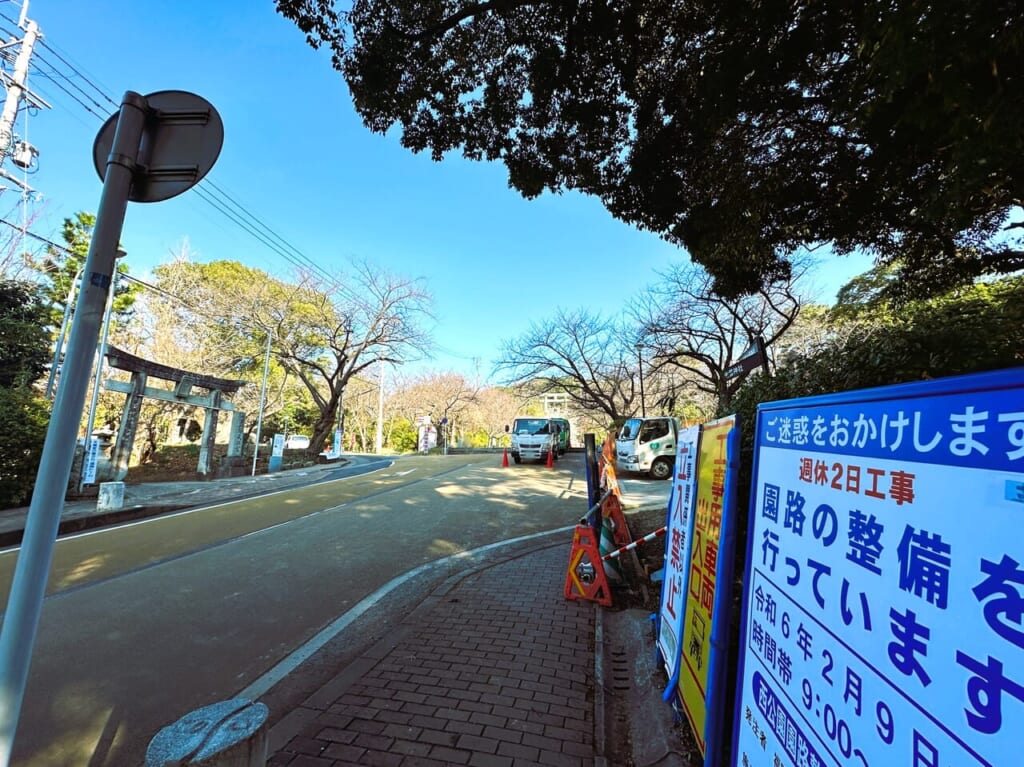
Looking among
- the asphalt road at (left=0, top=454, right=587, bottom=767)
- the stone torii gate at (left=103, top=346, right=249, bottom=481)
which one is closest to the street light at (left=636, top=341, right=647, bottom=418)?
the asphalt road at (left=0, top=454, right=587, bottom=767)

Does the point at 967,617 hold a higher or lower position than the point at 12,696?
higher

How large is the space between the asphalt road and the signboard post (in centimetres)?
Result: 351

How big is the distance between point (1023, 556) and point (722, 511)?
1493 mm

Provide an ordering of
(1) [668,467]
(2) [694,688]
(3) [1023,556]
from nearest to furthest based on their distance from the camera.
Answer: (3) [1023,556], (2) [694,688], (1) [668,467]

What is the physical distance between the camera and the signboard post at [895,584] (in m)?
0.94

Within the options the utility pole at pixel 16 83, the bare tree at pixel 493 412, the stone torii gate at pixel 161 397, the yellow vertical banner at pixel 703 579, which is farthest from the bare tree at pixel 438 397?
the yellow vertical banner at pixel 703 579

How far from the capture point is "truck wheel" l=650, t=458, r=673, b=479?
15820mm

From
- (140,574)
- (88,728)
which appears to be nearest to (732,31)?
(88,728)

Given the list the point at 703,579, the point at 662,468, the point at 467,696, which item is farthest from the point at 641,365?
the point at 703,579

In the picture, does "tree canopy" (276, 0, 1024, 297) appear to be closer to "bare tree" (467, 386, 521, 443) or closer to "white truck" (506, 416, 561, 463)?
"white truck" (506, 416, 561, 463)

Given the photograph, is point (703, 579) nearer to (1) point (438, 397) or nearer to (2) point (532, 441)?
(2) point (532, 441)

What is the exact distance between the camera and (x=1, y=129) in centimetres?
1275

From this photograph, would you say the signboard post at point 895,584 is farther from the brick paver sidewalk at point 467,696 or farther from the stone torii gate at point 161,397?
the stone torii gate at point 161,397

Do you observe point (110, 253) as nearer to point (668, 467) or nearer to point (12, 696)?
point (12, 696)
